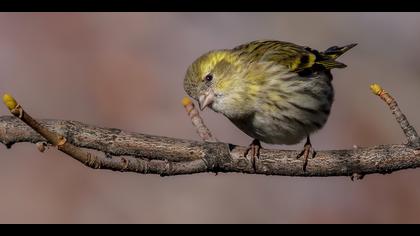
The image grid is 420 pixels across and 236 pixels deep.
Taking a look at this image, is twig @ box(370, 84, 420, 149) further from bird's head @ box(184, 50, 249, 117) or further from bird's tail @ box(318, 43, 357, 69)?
bird's tail @ box(318, 43, 357, 69)

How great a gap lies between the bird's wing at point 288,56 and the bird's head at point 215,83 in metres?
0.28

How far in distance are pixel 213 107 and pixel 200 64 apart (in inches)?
12.8

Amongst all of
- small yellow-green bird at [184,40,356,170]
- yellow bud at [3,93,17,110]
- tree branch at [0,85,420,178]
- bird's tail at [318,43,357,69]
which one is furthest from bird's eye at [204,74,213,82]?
yellow bud at [3,93,17,110]

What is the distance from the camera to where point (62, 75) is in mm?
8273

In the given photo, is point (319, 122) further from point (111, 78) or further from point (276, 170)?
point (111, 78)

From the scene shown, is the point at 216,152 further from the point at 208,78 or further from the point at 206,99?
the point at 208,78

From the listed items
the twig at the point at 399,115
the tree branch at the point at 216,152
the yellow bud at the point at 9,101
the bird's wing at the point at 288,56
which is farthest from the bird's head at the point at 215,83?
the yellow bud at the point at 9,101

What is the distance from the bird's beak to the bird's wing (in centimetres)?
54

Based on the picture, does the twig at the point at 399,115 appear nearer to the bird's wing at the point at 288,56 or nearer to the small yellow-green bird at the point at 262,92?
the small yellow-green bird at the point at 262,92

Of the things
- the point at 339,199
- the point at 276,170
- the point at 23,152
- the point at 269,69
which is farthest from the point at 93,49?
the point at 276,170

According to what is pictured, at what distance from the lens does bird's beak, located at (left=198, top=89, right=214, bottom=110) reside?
4.71 metres

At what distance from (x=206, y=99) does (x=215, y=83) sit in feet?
0.48

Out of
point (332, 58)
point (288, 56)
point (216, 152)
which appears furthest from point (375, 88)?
point (332, 58)
